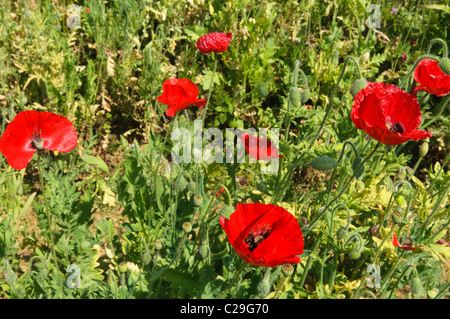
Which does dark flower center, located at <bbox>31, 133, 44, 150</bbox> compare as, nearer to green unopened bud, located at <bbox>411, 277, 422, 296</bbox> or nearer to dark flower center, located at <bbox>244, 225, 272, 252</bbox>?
dark flower center, located at <bbox>244, 225, 272, 252</bbox>

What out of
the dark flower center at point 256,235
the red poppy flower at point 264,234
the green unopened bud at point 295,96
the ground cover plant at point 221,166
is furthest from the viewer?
the green unopened bud at point 295,96

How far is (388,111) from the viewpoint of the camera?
66.4 inches

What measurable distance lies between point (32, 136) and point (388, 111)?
140 cm

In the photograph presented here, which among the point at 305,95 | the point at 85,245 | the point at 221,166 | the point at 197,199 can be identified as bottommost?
the point at 85,245

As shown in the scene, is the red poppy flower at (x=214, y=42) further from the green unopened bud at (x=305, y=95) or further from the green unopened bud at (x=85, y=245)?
the green unopened bud at (x=85, y=245)

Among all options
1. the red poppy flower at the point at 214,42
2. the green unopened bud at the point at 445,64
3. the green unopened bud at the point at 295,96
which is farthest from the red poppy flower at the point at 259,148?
the green unopened bud at the point at 445,64

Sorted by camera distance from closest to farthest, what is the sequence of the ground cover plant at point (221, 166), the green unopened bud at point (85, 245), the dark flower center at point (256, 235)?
the dark flower center at point (256, 235) → the ground cover plant at point (221, 166) → the green unopened bud at point (85, 245)

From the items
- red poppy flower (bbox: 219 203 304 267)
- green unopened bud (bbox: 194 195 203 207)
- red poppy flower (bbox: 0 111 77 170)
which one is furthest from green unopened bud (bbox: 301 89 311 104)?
red poppy flower (bbox: 0 111 77 170)

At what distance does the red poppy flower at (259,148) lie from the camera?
1.96 m

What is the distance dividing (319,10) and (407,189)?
2.29 m

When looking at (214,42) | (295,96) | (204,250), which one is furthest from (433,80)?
(204,250)

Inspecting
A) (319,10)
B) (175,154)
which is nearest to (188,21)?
(319,10)

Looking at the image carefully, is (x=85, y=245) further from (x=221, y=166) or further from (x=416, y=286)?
(x=416, y=286)

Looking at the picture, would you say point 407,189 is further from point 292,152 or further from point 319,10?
point 319,10
